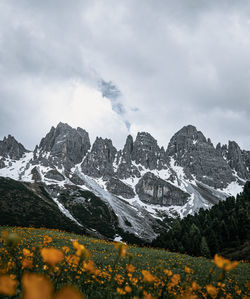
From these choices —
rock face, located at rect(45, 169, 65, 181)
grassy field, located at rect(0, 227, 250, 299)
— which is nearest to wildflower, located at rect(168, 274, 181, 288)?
grassy field, located at rect(0, 227, 250, 299)

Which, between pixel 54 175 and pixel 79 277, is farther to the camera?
pixel 54 175

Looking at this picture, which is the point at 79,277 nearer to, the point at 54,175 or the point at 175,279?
the point at 175,279

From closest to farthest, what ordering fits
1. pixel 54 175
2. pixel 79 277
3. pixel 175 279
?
pixel 175 279
pixel 79 277
pixel 54 175

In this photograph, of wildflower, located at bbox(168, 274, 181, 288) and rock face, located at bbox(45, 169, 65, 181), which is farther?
rock face, located at bbox(45, 169, 65, 181)

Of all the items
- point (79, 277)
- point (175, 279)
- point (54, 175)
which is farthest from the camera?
point (54, 175)

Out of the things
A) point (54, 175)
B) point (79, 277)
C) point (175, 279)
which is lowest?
point (79, 277)

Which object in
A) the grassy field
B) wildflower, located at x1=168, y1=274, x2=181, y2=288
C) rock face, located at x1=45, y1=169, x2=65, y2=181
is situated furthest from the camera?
rock face, located at x1=45, y1=169, x2=65, y2=181

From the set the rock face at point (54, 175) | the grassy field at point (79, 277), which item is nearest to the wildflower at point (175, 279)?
the grassy field at point (79, 277)

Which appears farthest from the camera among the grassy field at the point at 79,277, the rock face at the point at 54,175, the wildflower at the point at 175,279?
the rock face at the point at 54,175

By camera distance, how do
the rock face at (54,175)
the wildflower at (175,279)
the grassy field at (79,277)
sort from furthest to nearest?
the rock face at (54,175)
the wildflower at (175,279)
the grassy field at (79,277)

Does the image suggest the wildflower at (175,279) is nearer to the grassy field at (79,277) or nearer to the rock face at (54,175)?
the grassy field at (79,277)

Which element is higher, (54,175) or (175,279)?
(54,175)

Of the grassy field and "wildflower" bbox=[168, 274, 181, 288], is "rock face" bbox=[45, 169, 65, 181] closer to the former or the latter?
the grassy field

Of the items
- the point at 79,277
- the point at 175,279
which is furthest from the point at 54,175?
the point at 175,279
